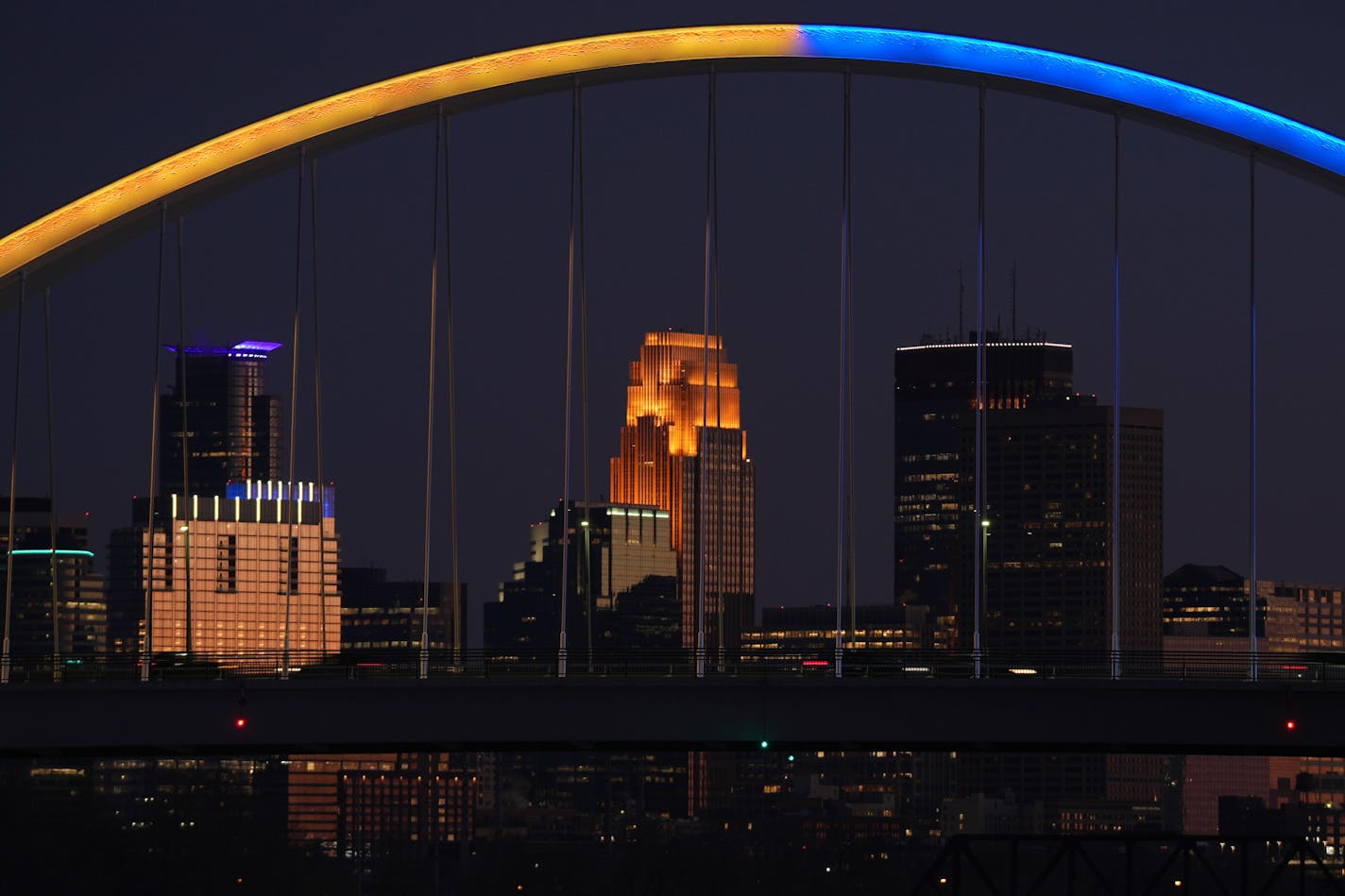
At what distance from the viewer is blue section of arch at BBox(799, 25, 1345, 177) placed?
58.1 metres

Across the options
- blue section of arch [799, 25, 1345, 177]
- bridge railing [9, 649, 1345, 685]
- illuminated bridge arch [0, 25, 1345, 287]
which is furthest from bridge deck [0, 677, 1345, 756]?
blue section of arch [799, 25, 1345, 177]

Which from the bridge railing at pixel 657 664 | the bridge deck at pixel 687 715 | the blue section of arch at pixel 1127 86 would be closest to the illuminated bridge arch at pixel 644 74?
the blue section of arch at pixel 1127 86

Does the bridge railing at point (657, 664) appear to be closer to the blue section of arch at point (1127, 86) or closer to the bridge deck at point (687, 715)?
the bridge deck at point (687, 715)

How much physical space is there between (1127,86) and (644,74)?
453 inches

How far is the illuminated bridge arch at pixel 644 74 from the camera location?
58.2 meters

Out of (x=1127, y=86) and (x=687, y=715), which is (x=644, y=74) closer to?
(x=1127, y=86)

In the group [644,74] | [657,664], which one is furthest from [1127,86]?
[657,664]

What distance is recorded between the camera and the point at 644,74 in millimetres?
59844

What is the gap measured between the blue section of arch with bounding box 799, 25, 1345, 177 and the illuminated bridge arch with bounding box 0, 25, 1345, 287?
0.9 inches

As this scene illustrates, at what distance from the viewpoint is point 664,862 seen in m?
153

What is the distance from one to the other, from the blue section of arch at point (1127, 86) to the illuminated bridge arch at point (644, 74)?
2cm

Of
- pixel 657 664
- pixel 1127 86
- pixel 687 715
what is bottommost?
pixel 687 715

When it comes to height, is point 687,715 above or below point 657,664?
below

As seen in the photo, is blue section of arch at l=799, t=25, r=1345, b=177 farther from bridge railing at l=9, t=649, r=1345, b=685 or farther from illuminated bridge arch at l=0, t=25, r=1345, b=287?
bridge railing at l=9, t=649, r=1345, b=685
